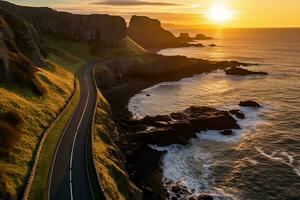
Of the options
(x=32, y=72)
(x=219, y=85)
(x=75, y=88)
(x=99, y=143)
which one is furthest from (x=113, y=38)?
(x=99, y=143)

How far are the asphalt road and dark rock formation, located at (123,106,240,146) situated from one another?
35.0ft

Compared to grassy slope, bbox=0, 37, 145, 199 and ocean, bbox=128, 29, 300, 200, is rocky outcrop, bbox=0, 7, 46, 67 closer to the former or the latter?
grassy slope, bbox=0, 37, 145, 199

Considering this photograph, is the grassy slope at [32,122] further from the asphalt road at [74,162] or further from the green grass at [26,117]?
the asphalt road at [74,162]

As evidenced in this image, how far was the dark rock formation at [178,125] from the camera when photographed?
197 ft

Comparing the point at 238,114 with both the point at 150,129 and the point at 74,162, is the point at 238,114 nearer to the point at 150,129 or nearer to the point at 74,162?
the point at 150,129

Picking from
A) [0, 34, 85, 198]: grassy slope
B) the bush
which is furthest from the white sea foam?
the bush

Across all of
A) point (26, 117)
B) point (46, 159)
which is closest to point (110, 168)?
point (46, 159)

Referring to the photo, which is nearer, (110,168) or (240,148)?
(110,168)

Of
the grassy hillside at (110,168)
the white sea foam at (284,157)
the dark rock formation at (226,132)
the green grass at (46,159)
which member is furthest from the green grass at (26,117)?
the white sea foam at (284,157)

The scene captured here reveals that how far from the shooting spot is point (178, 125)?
6475 cm

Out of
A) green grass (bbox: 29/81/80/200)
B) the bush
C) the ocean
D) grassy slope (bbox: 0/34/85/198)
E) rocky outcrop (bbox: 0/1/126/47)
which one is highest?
rocky outcrop (bbox: 0/1/126/47)

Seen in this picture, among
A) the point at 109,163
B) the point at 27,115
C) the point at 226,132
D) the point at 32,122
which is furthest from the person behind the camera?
the point at 226,132

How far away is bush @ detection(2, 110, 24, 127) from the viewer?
43.0 metres

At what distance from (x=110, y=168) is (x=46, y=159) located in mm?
7550
